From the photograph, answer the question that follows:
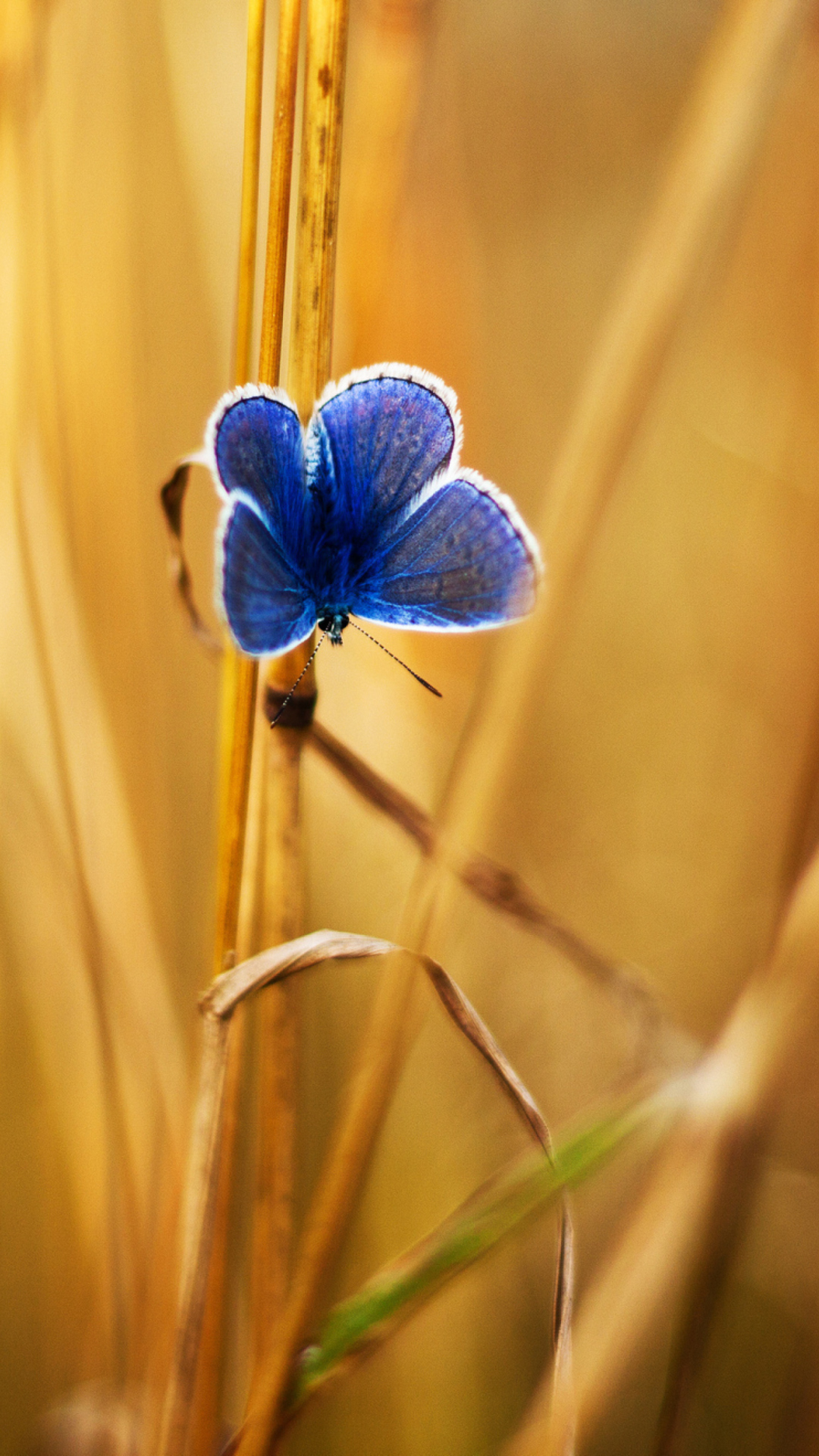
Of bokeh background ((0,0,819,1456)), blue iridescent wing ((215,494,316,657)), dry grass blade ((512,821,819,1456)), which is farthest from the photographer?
bokeh background ((0,0,819,1456))

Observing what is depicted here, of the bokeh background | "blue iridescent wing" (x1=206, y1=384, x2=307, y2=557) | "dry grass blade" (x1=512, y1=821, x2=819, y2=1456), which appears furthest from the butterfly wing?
"dry grass blade" (x1=512, y1=821, x2=819, y2=1456)

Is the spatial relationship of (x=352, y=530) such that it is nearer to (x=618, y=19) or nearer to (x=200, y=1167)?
(x=200, y=1167)

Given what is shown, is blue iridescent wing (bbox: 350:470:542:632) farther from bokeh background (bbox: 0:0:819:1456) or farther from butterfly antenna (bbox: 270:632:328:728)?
bokeh background (bbox: 0:0:819:1456)

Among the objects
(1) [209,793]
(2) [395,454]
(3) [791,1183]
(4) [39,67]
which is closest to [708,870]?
(3) [791,1183]

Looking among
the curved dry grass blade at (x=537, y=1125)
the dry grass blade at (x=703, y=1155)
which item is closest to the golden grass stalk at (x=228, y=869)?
the curved dry grass blade at (x=537, y=1125)

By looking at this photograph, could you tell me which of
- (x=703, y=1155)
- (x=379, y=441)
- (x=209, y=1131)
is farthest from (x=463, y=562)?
(x=703, y=1155)

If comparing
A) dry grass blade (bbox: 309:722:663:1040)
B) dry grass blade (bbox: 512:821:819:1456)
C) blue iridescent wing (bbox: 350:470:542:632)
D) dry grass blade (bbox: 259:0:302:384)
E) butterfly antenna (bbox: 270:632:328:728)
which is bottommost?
dry grass blade (bbox: 512:821:819:1456)
